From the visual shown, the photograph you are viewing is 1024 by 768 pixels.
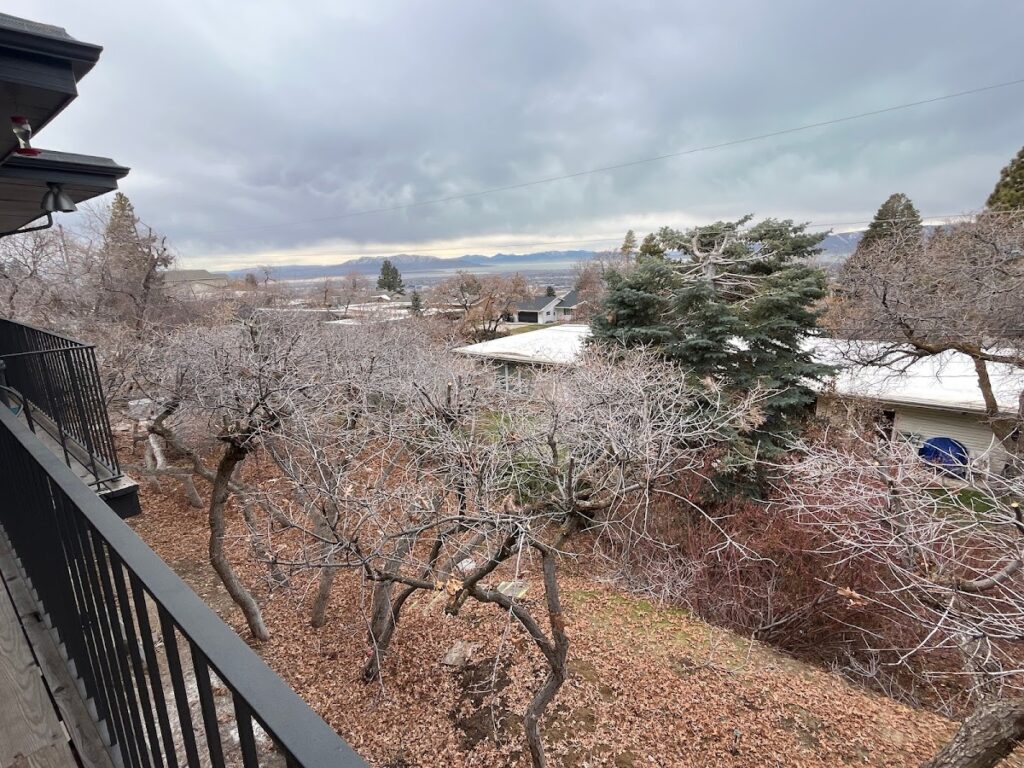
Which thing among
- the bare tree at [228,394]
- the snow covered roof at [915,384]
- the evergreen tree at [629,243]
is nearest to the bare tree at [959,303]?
the snow covered roof at [915,384]

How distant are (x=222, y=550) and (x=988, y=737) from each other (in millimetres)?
7842

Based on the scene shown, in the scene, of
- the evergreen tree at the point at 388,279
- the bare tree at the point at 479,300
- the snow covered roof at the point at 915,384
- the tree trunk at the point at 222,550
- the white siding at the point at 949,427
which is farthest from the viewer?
the evergreen tree at the point at 388,279

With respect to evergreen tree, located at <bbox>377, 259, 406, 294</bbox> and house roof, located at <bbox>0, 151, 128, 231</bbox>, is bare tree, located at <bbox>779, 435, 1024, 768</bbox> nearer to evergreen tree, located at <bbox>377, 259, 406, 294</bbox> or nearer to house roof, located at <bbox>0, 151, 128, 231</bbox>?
house roof, located at <bbox>0, 151, 128, 231</bbox>

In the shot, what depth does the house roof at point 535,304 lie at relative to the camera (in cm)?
4849

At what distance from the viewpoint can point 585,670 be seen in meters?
6.24

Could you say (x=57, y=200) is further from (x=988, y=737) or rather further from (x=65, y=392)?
(x=988, y=737)

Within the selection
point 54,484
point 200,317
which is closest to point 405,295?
point 200,317

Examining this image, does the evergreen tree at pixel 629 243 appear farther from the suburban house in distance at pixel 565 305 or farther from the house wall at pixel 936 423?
the house wall at pixel 936 423

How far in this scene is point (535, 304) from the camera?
1971 inches

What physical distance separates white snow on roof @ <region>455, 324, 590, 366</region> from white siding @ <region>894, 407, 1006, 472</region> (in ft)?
29.6

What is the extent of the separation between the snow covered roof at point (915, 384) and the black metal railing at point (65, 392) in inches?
534

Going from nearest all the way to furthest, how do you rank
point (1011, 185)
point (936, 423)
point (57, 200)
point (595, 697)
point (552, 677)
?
point (57, 200)
point (552, 677)
point (595, 697)
point (936, 423)
point (1011, 185)

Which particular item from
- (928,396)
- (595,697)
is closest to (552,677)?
(595,697)

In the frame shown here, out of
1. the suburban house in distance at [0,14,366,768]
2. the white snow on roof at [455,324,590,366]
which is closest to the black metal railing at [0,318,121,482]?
the suburban house in distance at [0,14,366,768]
